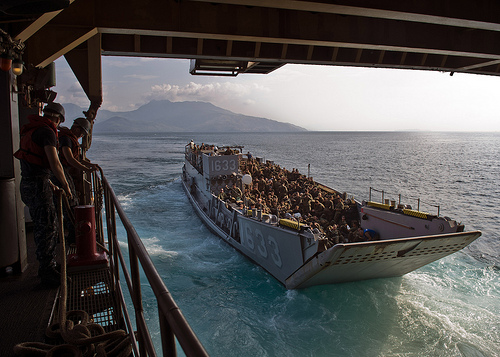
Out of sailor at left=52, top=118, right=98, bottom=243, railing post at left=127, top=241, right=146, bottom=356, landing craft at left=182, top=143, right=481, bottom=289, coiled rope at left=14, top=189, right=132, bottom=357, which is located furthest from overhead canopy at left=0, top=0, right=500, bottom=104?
landing craft at left=182, top=143, right=481, bottom=289

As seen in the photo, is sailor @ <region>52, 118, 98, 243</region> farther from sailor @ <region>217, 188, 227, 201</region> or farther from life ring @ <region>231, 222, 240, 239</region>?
sailor @ <region>217, 188, 227, 201</region>

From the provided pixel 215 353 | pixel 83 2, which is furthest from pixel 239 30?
pixel 215 353

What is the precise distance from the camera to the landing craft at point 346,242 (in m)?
10.6

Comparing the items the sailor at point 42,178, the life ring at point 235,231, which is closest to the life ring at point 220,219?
the life ring at point 235,231

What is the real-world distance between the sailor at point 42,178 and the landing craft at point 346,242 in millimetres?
7571

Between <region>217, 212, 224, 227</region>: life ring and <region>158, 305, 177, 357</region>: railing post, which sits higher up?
<region>158, 305, 177, 357</region>: railing post

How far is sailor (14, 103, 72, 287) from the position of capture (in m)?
3.70

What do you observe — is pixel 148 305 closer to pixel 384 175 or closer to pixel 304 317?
pixel 304 317

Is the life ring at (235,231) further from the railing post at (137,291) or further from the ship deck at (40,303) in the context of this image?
the railing post at (137,291)

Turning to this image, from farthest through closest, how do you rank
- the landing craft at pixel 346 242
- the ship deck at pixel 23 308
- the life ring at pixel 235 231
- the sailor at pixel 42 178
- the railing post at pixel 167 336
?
the life ring at pixel 235 231, the landing craft at pixel 346 242, the sailor at pixel 42 178, the ship deck at pixel 23 308, the railing post at pixel 167 336

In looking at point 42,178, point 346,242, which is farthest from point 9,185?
A: point 346,242

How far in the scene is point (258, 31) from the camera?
8375 mm

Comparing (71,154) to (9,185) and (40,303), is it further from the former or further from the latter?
(40,303)

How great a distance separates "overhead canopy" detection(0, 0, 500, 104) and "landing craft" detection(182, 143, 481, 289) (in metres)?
5.28
